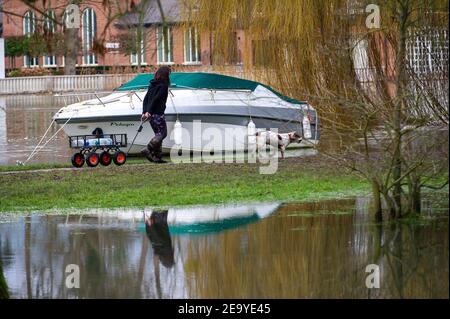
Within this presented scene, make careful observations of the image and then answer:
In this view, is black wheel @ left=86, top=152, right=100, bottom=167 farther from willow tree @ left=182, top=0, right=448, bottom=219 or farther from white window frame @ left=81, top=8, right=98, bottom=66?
white window frame @ left=81, top=8, right=98, bottom=66

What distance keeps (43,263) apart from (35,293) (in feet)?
4.36

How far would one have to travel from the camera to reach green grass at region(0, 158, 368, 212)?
15.5m

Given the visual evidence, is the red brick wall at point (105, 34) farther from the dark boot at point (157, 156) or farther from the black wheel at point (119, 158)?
the black wheel at point (119, 158)

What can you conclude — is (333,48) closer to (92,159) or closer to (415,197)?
(92,159)

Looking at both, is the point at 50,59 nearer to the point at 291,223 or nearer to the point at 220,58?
the point at 220,58

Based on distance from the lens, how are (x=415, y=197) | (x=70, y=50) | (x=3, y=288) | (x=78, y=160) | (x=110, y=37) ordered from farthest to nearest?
(x=110, y=37), (x=70, y=50), (x=78, y=160), (x=415, y=197), (x=3, y=288)

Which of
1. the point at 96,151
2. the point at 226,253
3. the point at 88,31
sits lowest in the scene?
the point at 226,253

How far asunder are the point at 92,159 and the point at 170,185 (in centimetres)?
375

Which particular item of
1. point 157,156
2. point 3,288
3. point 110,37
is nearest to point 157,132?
point 157,156

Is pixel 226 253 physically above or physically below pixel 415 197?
below

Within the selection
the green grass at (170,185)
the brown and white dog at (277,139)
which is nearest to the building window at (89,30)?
the brown and white dog at (277,139)

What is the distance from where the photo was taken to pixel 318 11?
76.3ft

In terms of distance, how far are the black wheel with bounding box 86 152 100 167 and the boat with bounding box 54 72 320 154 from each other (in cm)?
209

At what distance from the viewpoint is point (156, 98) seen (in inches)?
840
